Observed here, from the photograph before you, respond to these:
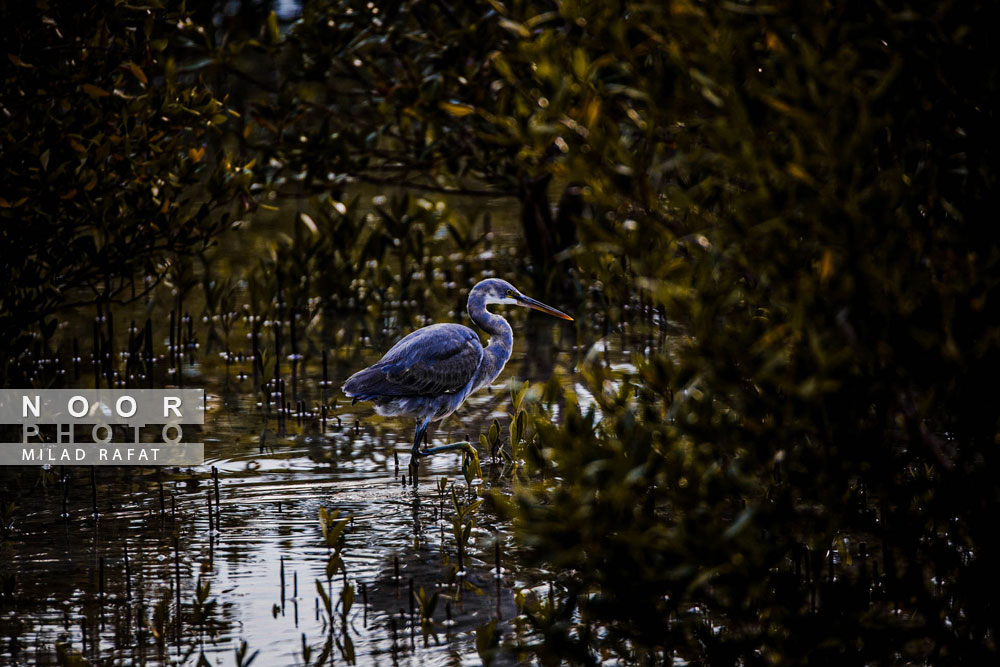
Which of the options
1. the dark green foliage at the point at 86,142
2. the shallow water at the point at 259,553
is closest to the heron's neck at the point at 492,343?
the shallow water at the point at 259,553

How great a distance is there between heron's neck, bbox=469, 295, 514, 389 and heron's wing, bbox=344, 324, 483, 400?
205mm

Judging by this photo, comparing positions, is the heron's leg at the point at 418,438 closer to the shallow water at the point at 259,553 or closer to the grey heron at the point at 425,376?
the grey heron at the point at 425,376

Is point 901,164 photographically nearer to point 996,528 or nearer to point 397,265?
point 996,528

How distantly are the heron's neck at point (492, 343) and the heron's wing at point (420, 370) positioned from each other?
205 mm

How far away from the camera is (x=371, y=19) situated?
862 centimetres

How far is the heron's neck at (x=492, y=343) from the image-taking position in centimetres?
727

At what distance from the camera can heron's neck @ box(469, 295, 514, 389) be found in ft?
23.9

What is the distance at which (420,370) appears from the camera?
6832 millimetres

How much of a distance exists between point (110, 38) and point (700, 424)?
4628 mm

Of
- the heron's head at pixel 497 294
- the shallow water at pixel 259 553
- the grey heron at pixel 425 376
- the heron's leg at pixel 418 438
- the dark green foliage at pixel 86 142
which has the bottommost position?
the shallow water at pixel 259 553

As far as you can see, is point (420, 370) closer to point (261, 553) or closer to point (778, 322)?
point (261, 553)

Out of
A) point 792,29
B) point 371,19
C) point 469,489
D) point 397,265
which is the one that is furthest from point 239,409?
point 792,29

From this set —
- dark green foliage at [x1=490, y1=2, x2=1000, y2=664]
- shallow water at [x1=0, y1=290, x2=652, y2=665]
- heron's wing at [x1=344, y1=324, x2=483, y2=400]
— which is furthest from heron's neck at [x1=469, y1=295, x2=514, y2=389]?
dark green foliage at [x1=490, y1=2, x2=1000, y2=664]

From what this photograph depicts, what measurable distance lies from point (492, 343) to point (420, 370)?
0.69 meters
